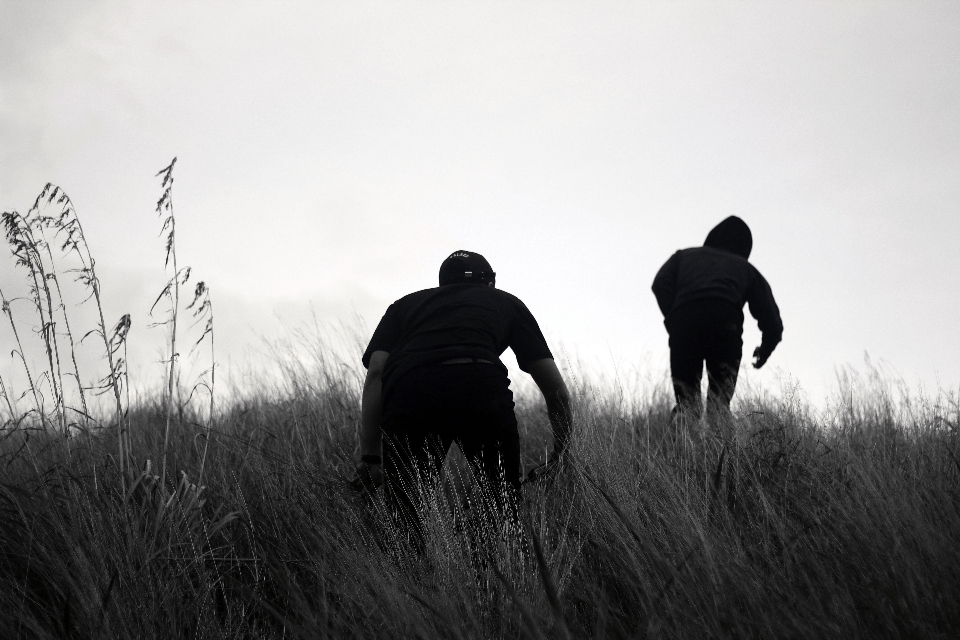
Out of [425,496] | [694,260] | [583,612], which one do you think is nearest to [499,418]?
[425,496]

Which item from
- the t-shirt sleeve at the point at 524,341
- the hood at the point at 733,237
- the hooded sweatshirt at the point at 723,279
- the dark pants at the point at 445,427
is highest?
the hood at the point at 733,237

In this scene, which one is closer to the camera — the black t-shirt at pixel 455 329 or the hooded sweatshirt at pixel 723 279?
the black t-shirt at pixel 455 329

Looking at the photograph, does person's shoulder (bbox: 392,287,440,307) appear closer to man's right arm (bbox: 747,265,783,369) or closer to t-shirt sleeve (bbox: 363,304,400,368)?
t-shirt sleeve (bbox: 363,304,400,368)

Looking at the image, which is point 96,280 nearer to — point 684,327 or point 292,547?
point 292,547

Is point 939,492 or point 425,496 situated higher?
point 425,496

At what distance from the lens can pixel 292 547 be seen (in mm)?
2836

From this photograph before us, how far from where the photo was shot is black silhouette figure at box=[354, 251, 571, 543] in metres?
2.64

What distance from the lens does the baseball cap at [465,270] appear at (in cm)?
303

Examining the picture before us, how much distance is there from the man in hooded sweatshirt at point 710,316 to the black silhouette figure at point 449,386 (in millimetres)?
2273

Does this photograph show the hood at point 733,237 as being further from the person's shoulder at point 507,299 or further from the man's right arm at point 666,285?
the person's shoulder at point 507,299

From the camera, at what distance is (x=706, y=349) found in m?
5.04

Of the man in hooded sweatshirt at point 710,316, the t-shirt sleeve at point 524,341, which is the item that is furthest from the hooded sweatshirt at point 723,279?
the t-shirt sleeve at point 524,341

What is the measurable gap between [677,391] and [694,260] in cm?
101

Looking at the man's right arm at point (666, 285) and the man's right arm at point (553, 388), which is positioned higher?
the man's right arm at point (666, 285)
